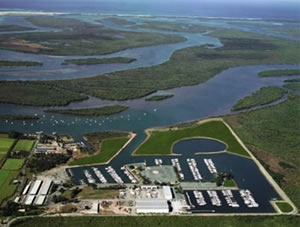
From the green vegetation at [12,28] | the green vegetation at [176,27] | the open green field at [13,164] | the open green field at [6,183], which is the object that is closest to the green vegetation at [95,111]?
the open green field at [13,164]

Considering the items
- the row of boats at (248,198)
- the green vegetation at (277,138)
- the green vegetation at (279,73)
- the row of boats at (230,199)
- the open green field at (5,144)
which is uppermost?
the row of boats at (230,199)

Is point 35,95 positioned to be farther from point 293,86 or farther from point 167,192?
point 293,86

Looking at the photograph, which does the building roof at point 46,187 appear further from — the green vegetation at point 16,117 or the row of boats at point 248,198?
the row of boats at point 248,198

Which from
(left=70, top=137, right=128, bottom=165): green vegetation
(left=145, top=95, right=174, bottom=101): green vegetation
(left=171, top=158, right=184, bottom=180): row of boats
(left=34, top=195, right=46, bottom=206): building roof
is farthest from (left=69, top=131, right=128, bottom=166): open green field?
(left=145, top=95, right=174, bottom=101): green vegetation

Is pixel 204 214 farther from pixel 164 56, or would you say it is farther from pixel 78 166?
pixel 164 56

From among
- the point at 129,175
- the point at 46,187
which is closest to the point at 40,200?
the point at 46,187

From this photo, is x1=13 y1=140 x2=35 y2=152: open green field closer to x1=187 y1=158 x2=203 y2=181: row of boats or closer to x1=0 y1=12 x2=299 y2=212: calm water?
x1=0 y1=12 x2=299 y2=212: calm water

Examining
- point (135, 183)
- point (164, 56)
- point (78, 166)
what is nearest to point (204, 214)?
point (135, 183)
